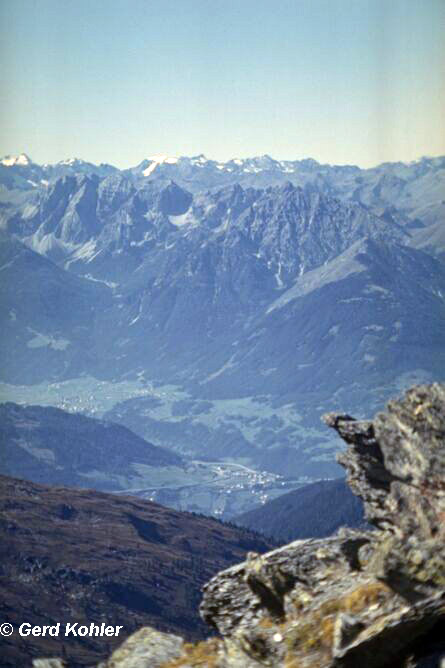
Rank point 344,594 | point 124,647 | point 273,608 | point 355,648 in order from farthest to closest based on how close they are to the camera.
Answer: point 124,647 → point 273,608 → point 344,594 → point 355,648

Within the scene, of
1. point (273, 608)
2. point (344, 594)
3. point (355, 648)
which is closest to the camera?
point (355, 648)

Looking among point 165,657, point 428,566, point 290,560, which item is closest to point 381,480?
point 290,560

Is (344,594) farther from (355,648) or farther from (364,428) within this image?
(364,428)

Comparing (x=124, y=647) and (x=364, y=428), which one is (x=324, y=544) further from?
(x=124, y=647)

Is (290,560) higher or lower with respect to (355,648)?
higher

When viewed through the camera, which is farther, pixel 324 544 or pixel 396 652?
pixel 324 544

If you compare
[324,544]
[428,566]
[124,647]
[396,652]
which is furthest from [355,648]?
[124,647]

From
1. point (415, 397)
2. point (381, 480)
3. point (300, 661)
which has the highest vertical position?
point (415, 397)
